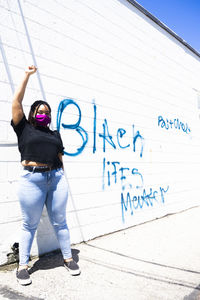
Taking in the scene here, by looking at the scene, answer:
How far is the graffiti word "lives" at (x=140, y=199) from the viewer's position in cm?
461

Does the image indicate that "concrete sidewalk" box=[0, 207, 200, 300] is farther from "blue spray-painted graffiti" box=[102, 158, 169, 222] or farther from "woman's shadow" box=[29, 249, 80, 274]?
"blue spray-painted graffiti" box=[102, 158, 169, 222]

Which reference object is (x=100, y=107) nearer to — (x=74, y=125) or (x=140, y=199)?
(x=74, y=125)

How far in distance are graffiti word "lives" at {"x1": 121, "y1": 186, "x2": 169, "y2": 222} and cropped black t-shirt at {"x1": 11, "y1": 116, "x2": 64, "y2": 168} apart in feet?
7.24

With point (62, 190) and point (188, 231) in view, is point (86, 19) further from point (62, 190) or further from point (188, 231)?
point (188, 231)

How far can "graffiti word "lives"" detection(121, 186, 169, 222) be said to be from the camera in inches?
181

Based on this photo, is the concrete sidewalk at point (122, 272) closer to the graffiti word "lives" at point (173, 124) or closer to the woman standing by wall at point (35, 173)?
the woman standing by wall at point (35, 173)

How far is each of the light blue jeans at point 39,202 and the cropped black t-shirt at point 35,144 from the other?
14 centimetres

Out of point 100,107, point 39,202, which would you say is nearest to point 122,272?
point 39,202

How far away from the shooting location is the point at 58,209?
2.73m

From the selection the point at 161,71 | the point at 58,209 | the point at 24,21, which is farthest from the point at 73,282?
the point at 161,71

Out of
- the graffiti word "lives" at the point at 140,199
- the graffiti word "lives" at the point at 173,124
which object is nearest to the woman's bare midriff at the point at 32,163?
the graffiti word "lives" at the point at 140,199

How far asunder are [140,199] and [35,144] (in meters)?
2.89

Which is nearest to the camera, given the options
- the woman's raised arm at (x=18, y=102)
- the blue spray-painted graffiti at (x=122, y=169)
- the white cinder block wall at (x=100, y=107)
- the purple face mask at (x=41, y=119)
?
the woman's raised arm at (x=18, y=102)

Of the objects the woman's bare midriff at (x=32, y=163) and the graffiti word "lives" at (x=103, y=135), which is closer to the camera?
the woman's bare midriff at (x=32, y=163)
